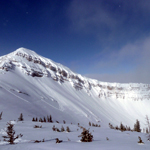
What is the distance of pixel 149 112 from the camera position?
3258 inches

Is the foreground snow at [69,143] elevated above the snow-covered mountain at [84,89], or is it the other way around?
the snow-covered mountain at [84,89]

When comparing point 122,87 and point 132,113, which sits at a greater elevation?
point 122,87

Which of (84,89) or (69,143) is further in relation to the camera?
(84,89)

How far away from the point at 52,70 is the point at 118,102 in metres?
59.3

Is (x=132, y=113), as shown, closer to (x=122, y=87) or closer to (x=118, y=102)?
(x=118, y=102)

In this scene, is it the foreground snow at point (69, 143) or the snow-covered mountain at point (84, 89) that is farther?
the snow-covered mountain at point (84, 89)

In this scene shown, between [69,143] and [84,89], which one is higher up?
[84,89]

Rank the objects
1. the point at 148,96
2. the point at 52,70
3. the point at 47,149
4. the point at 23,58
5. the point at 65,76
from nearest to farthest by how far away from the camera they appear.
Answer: the point at 47,149 < the point at 23,58 < the point at 52,70 < the point at 65,76 < the point at 148,96

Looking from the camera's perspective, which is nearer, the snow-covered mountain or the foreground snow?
the foreground snow

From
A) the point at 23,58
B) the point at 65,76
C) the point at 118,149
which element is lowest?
the point at 118,149

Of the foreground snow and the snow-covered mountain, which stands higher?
the snow-covered mountain

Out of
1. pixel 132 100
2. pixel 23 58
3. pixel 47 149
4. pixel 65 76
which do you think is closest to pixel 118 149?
pixel 47 149

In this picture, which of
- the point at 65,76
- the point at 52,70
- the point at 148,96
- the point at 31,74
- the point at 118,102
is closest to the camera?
the point at 31,74

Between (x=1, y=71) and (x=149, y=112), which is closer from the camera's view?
(x=1, y=71)
